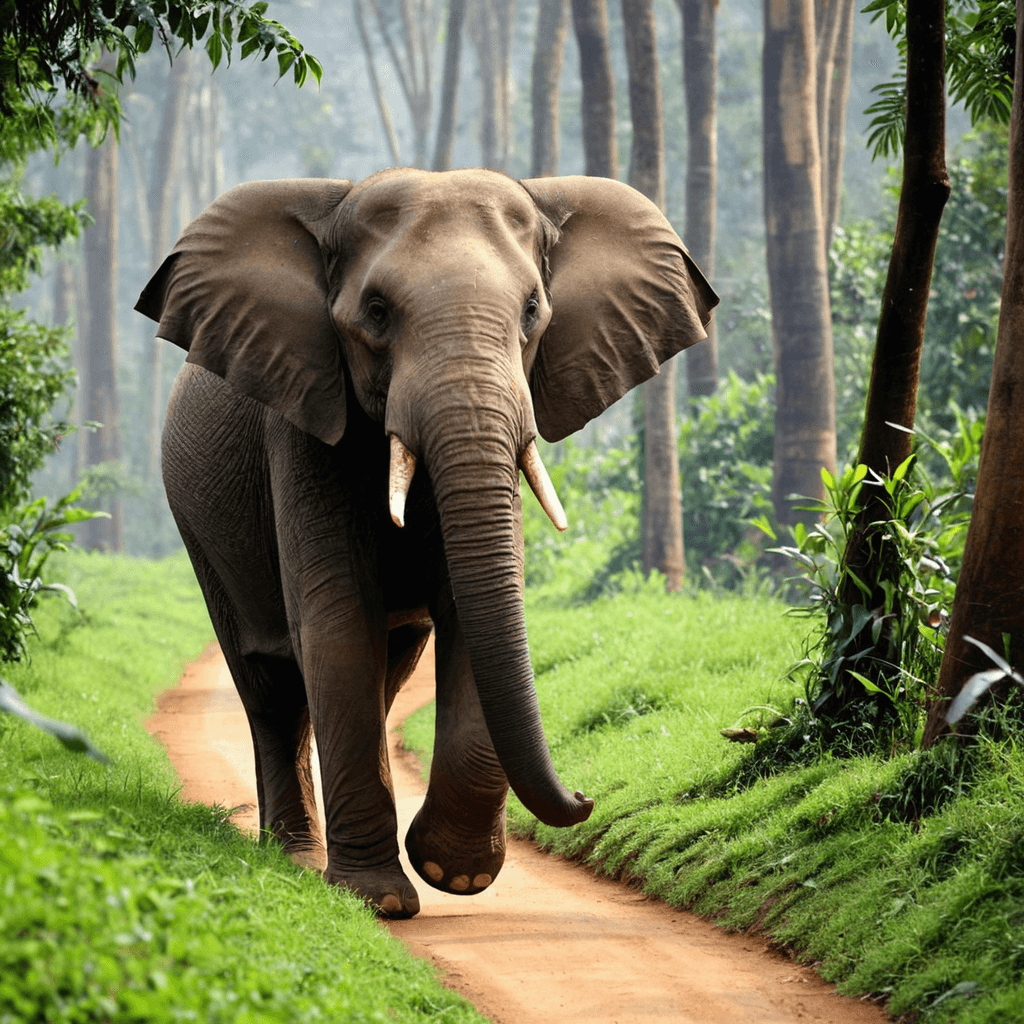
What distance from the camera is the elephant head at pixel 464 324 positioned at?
5.01m

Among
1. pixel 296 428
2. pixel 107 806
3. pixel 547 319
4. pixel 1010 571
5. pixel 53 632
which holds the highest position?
pixel 547 319

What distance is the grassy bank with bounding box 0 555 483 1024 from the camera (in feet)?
9.33

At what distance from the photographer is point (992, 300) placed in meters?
15.7

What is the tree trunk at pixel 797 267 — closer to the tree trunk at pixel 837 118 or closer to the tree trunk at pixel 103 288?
the tree trunk at pixel 837 118

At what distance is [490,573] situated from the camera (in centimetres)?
505

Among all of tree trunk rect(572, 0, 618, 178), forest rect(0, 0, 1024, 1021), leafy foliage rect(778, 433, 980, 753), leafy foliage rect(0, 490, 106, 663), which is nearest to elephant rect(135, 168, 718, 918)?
forest rect(0, 0, 1024, 1021)

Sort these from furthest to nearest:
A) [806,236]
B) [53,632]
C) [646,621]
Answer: [806,236] → [53,632] → [646,621]

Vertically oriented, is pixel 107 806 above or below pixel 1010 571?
below

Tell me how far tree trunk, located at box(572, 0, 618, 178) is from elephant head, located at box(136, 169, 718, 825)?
438 inches

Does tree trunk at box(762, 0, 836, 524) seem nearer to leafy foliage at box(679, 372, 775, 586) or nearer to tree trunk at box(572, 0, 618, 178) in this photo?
leafy foliage at box(679, 372, 775, 586)

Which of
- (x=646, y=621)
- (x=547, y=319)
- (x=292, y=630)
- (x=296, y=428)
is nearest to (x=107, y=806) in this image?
(x=292, y=630)

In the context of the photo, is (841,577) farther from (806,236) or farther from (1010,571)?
(806,236)

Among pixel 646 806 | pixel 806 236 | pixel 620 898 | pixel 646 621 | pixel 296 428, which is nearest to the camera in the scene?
pixel 296 428

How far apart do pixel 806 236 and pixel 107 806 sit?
12104 mm
